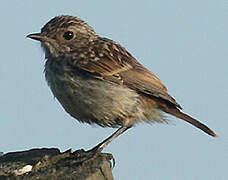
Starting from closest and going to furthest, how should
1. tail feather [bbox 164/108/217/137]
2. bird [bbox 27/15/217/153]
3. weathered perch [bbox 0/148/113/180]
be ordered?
weathered perch [bbox 0/148/113/180], bird [bbox 27/15/217/153], tail feather [bbox 164/108/217/137]

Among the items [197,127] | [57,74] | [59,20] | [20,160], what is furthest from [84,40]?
[20,160]

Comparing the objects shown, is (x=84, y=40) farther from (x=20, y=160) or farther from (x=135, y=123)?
(x=20, y=160)

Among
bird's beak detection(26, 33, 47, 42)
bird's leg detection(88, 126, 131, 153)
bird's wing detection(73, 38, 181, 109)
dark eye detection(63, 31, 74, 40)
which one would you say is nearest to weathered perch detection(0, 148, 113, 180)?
bird's leg detection(88, 126, 131, 153)

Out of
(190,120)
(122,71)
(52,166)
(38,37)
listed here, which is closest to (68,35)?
(38,37)

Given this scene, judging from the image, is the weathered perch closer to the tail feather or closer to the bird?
the bird

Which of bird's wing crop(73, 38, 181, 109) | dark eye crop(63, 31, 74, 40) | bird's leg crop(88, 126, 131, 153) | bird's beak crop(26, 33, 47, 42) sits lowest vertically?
bird's leg crop(88, 126, 131, 153)

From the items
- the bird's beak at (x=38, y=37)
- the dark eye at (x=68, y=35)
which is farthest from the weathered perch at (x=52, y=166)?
the dark eye at (x=68, y=35)

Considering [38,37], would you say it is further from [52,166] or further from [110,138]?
[52,166]
